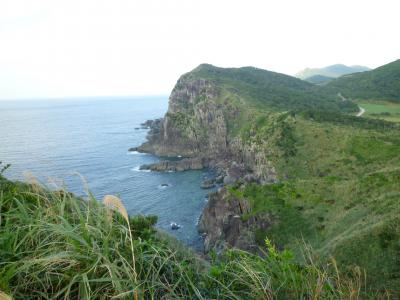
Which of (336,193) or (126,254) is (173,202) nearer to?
(336,193)

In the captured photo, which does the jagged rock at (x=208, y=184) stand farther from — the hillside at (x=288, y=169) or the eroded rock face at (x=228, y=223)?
the eroded rock face at (x=228, y=223)

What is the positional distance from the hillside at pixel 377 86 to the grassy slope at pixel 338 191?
218 ft

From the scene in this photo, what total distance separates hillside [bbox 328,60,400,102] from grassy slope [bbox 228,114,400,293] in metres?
66.6

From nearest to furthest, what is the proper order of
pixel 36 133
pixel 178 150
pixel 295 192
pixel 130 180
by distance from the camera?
pixel 295 192, pixel 130 180, pixel 178 150, pixel 36 133

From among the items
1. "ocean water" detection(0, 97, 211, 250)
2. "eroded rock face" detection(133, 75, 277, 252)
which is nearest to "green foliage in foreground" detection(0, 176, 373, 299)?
"ocean water" detection(0, 97, 211, 250)

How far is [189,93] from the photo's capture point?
148 m

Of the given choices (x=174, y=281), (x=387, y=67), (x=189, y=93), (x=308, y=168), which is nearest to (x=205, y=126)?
(x=189, y=93)

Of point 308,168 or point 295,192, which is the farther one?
point 308,168

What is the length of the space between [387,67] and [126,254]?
23131cm

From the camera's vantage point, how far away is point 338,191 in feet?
155

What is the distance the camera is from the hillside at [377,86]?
14925 centimetres

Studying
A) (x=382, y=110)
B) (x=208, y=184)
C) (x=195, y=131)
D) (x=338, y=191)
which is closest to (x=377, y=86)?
(x=382, y=110)

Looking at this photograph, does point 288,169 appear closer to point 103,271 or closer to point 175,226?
point 175,226

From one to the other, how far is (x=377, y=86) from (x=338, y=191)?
144562mm
